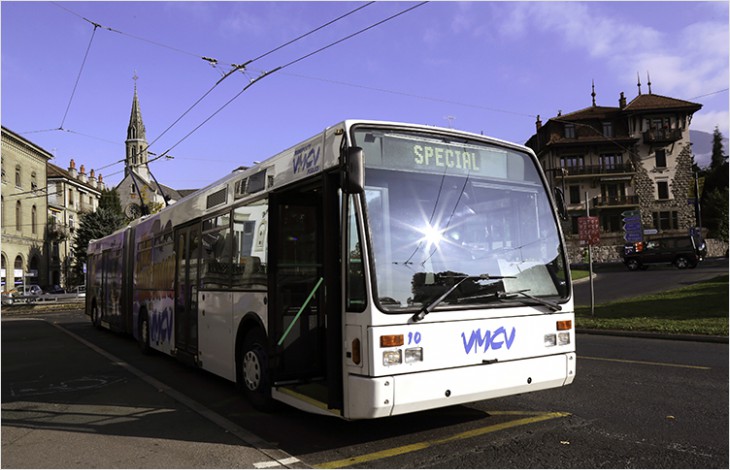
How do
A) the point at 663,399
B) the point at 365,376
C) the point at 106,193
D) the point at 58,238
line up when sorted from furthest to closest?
the point at 106,193 < the point at 58,238 < the point at 663,399 < the point at 365,376

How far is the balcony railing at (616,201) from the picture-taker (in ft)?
213

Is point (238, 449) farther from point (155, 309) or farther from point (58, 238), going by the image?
point (58, 238)

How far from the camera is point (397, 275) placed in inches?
198

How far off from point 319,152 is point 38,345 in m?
12.9

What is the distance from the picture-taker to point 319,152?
18.5 ft

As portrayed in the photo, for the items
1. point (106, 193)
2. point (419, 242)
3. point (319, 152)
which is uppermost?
point (106, 193)

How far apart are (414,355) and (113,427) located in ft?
11.5

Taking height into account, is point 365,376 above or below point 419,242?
below

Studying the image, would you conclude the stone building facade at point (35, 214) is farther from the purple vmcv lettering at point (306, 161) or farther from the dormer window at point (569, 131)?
the dormer window at point (569, 131)

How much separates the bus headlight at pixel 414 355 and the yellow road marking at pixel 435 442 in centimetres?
81

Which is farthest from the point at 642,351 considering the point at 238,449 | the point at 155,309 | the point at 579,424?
the point at 155,309

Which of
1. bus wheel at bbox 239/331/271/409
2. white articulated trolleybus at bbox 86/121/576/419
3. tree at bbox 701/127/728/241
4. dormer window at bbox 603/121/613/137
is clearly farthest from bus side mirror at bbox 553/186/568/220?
dormer window at bbox 603/121/613/137

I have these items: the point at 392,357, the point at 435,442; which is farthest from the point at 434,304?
the point at 435,442

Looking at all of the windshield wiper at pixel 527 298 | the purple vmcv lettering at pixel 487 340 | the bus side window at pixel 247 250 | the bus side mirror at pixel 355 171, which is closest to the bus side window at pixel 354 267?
the bus side mirror at pixel 355 171
